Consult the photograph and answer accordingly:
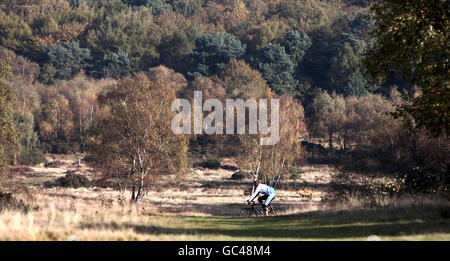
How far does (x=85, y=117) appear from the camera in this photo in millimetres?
99812

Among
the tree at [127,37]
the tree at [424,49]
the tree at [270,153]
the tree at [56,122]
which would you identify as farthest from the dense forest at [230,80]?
the tree at [127,37]

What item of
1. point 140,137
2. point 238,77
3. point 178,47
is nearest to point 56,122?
point 238,77

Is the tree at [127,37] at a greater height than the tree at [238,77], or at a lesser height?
greater

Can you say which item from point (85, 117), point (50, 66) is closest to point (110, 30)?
point (50, 66)

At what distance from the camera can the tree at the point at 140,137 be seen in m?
44.7

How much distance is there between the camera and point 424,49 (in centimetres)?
1541

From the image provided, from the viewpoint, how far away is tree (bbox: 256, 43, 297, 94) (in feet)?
384

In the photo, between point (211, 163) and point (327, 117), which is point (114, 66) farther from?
point (327, 117)

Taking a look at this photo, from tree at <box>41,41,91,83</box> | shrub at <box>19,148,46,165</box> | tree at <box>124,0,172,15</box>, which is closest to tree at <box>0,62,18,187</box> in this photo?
shrub at <box>19,148,46,165</box>

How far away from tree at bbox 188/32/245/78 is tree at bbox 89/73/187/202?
77.4 meters

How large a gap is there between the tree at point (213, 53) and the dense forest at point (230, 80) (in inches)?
12.8

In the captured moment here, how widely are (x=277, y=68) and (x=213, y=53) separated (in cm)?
1529

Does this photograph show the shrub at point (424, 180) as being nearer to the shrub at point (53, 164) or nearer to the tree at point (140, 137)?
the tree at point (140, 137)
